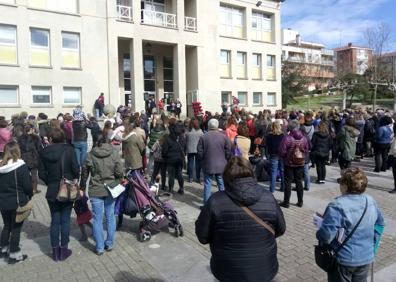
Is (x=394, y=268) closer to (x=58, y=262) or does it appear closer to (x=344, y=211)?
(x=344, y=211)

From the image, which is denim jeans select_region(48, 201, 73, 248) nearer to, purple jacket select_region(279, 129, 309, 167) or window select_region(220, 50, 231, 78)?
purple jacket select_region(279, 129, 309, 167)

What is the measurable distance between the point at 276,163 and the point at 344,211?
19.4 feet

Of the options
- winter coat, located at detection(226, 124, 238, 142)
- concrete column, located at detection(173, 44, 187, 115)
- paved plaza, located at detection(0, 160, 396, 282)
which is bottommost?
paved plaza, located at detection(0, 160, 396, 282)

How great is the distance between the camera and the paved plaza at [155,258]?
5.09 m

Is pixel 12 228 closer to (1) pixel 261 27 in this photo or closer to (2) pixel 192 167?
(2) pixel 192 167

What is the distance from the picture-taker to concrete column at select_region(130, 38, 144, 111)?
26.4m

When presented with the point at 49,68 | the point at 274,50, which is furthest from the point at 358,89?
the point at 49,68

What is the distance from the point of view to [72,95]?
2445 centimetres

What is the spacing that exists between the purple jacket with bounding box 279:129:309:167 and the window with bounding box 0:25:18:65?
19.3 meters

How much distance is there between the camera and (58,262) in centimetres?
558

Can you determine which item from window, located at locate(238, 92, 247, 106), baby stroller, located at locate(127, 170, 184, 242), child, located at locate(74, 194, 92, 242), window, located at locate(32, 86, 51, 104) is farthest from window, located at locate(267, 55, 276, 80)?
child, located at locate(74, 194, 92, 242)

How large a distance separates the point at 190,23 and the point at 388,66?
2814 cm

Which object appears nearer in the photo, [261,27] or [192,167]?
[192,167]

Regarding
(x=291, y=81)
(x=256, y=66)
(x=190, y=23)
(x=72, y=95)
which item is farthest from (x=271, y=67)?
(x=72, y=95)
